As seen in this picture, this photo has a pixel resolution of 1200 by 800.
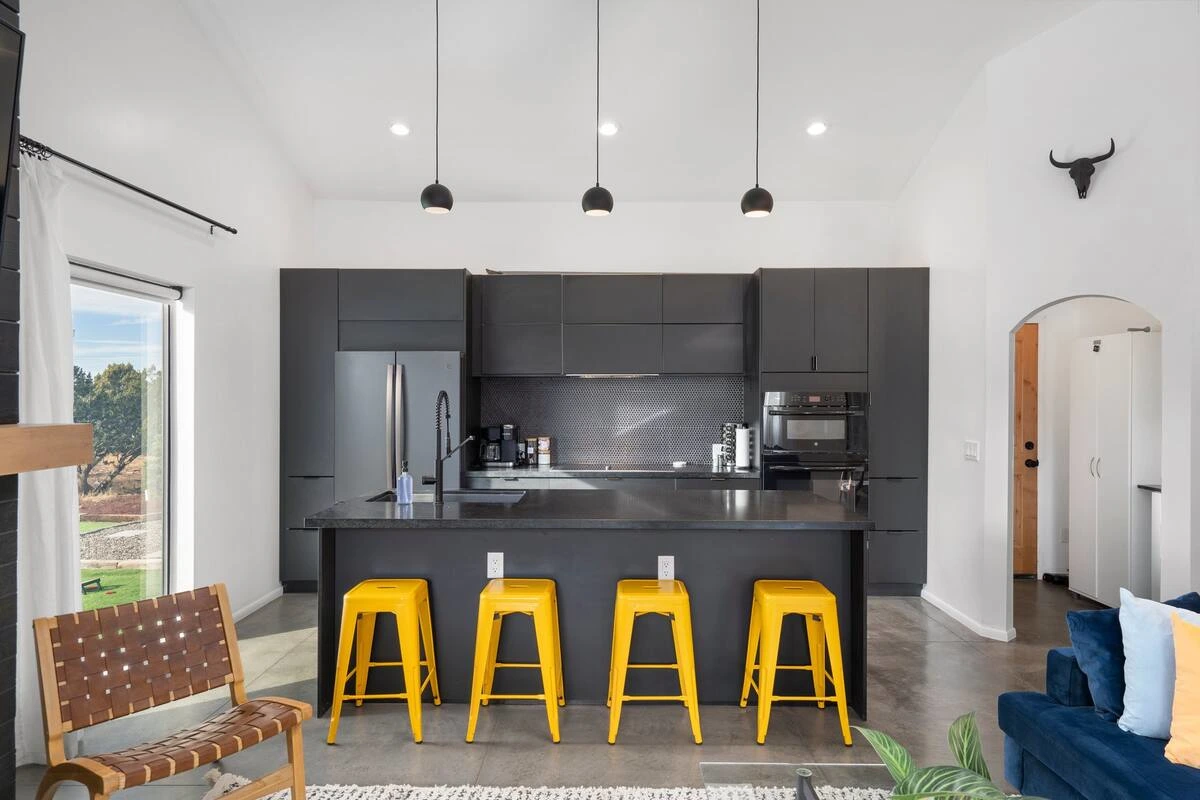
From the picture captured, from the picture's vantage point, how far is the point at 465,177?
5250 mm

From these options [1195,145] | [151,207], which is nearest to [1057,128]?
[1195,145]

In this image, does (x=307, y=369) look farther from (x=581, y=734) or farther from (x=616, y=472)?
(x=581, y=734)

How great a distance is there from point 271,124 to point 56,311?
2.63 meters

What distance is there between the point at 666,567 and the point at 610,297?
8.61ft

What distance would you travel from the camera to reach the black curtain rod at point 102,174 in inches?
99.7

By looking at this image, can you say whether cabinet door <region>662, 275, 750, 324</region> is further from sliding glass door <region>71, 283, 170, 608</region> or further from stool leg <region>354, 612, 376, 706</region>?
sliding glass door <region>71, 283, 170, 608</region>

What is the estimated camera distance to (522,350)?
204 inches

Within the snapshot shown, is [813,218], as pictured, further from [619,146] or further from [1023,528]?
[1023,528]

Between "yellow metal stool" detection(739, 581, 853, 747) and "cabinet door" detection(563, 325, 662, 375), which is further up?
"cabinet door" detection(563, 325, 662, 375)

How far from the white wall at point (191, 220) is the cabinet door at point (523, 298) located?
1593 millimetres

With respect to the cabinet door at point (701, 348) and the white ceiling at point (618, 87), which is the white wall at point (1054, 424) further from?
the cabinet door at point (701, 348)

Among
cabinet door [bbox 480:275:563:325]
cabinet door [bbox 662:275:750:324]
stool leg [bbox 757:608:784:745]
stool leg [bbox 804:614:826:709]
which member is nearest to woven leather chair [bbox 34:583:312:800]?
stool leg [bbox 757:608:784:745]

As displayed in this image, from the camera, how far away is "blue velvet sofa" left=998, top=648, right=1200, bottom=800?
178 centimetres

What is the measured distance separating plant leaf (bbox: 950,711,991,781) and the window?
3.76 metres
